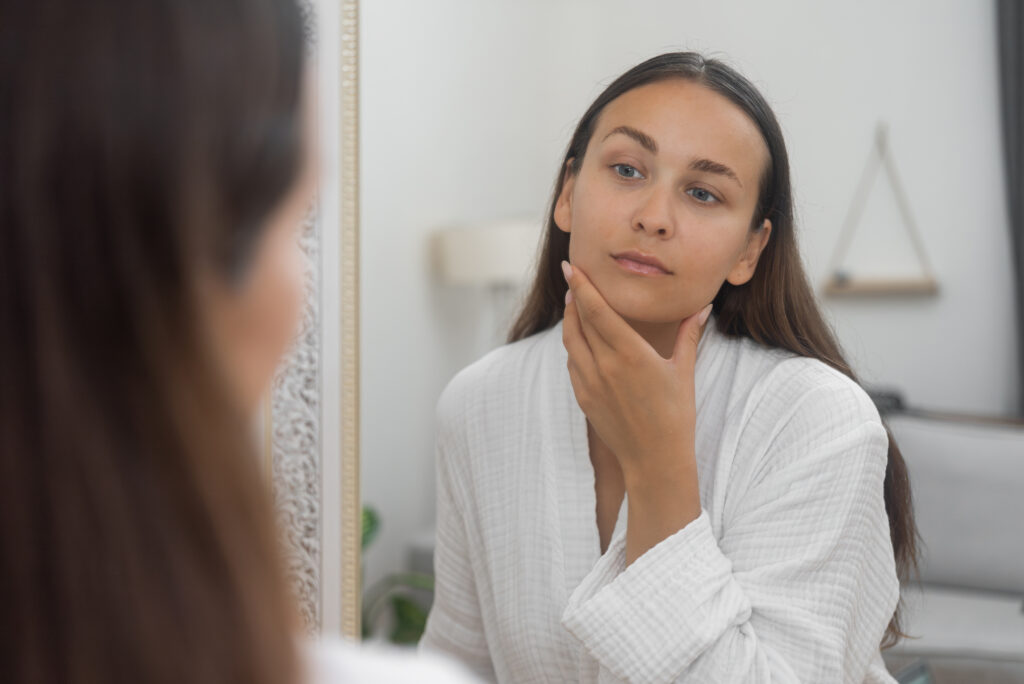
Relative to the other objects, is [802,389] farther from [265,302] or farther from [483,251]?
[483,251]

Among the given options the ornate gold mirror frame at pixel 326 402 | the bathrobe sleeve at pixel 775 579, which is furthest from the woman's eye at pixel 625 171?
the ornate gold mirror frame at pixel 326 402

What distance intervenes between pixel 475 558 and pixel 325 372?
0.54m

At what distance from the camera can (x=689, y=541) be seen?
66 centimetres

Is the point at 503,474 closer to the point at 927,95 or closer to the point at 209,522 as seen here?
the point at 209,522

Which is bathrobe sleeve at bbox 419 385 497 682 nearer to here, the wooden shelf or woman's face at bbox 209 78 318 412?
woman's face at bbox 209 78 318 412

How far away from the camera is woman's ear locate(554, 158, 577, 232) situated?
79 centimetres

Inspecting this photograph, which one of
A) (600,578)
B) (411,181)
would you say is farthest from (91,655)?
(411,181)

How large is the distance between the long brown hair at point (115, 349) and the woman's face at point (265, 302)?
2 centimetres

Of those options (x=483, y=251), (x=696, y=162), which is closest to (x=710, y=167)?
(x=696, y=162)

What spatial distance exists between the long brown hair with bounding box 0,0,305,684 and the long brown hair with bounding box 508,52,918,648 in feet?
1.66

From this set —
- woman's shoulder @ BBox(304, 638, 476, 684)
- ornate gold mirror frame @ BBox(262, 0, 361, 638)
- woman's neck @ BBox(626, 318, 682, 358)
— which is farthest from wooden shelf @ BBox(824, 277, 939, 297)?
woman's shoulder @ BBox(304, 638, 476, 684)

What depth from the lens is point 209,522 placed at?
27cm

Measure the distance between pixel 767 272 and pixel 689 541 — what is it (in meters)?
0.24

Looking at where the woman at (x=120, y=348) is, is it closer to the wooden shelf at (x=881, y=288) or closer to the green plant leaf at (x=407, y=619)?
the green plant leaf at (x=407, y=619)
